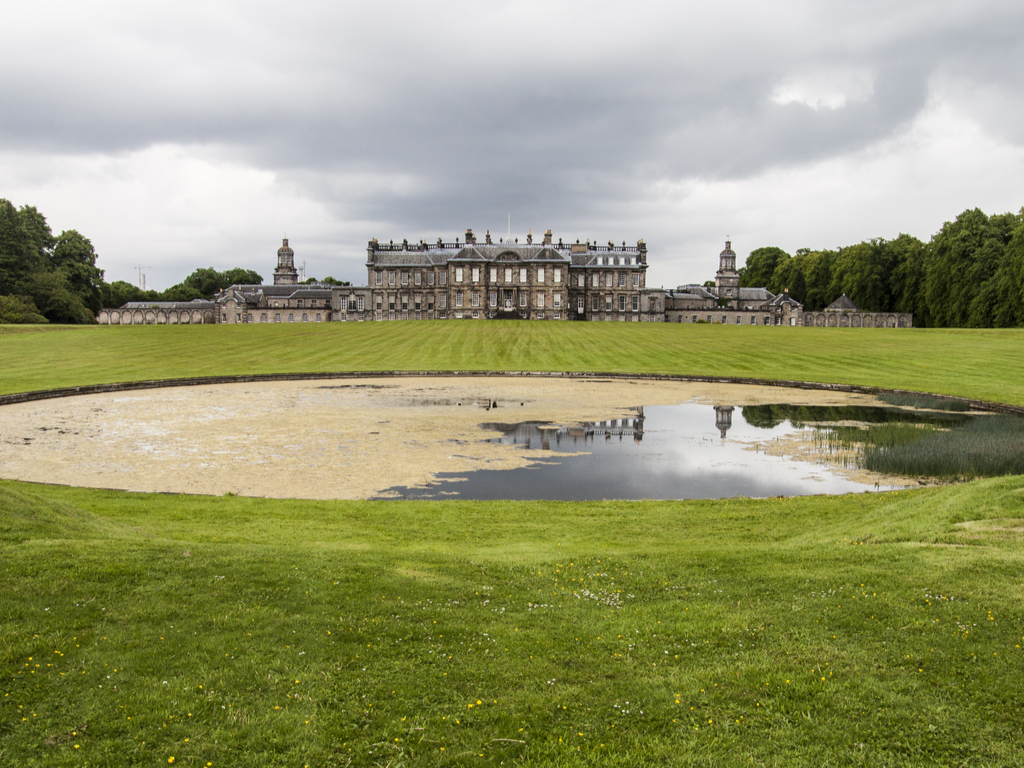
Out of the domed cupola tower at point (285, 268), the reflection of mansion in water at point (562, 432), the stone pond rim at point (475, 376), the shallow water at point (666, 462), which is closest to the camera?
the shallow water at point (666, 462)

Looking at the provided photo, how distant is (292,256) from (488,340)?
280 feet

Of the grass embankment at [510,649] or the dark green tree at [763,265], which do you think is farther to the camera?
Result: the dark green tree at [763,265]

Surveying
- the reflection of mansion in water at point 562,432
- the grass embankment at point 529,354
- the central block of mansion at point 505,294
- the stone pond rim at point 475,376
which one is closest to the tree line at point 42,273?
the grass embankment at point 529,354

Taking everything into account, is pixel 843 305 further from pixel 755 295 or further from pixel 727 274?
pixel 727 274

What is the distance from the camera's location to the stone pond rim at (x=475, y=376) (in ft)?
87.9

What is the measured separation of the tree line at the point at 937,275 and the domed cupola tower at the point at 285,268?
90.2 metres

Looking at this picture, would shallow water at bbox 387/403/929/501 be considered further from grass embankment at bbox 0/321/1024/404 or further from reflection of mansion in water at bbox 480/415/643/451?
grass embankment at bbox 0/321/1024/404

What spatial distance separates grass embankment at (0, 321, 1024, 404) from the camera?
117 feet

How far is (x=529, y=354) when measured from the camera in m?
49.2

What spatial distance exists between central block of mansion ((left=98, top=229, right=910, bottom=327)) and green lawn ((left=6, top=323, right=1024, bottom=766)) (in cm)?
9247

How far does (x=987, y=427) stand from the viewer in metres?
21.2

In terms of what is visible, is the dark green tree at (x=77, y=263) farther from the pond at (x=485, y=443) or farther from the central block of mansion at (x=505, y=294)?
the pond at (x=485, y=443)

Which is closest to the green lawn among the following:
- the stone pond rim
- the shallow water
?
the shallow water

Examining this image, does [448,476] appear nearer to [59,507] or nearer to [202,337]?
[59,507]
